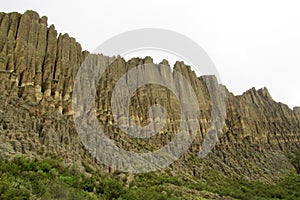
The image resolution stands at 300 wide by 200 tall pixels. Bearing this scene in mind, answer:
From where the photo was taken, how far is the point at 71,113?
1668 inches

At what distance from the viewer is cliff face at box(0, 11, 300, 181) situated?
3441 centimetres

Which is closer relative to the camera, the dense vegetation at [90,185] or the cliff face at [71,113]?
the dense vegetation at [90,185]

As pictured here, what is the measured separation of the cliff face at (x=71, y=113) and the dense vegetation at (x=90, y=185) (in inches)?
106

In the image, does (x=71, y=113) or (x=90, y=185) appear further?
(x=71, y=113)

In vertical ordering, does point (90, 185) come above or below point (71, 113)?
below

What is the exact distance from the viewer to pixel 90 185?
2761cm

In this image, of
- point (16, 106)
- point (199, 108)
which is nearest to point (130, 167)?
point (16, 106)

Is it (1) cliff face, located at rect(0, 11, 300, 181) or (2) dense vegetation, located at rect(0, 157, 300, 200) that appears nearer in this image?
(2) dense vegetation, located at rect(0, 157, 300, 200)

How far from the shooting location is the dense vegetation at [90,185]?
66.4 feet

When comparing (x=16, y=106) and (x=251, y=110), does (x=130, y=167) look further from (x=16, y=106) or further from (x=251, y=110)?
(x=251, y=110)

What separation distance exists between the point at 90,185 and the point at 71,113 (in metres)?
16.3

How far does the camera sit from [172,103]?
64.8 meters

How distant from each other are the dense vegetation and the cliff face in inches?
106

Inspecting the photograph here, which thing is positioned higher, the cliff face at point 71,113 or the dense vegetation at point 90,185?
the cliff face at point 71,113
